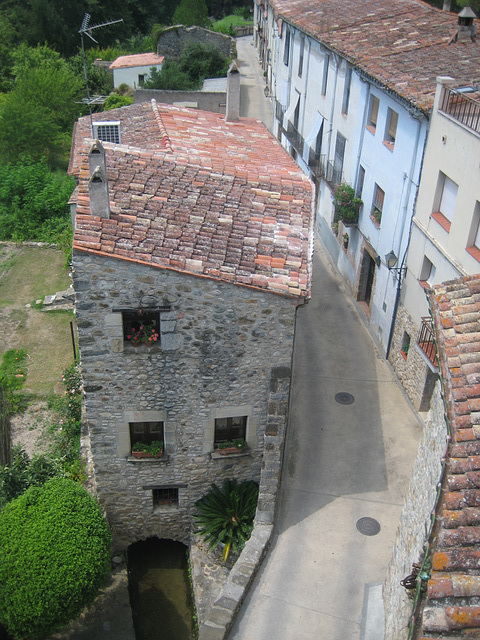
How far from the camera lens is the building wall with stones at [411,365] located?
18.2m

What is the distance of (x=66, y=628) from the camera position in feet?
52.2

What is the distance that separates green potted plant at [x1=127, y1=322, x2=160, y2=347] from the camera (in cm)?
1401

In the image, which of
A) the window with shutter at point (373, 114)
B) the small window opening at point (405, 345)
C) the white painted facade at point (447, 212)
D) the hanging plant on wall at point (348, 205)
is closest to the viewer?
the white painted facade at point (447, 212)

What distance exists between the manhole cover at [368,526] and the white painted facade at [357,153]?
774 centimetres

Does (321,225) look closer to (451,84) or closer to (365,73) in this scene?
(365,73)

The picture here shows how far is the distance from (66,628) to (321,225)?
20436 mm

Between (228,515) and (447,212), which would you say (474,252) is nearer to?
(447,212)

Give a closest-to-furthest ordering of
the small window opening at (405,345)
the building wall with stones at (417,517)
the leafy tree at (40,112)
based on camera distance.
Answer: the building wall with stones at (417,517), the small window opening at (405,345), the leafy tree at (40,112)

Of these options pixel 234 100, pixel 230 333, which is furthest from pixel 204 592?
pixel 234 100

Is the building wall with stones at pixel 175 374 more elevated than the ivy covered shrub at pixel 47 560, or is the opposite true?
the building wall with stones at pixel 175 374

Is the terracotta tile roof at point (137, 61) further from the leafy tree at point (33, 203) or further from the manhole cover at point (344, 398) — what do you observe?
the manhole cover at point (344, 398)

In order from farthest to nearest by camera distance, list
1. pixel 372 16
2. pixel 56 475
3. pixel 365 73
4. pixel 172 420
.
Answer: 1. pixel 372 16
2. pixel 365 73
3. pixel 56 475
4. pixel 172 420

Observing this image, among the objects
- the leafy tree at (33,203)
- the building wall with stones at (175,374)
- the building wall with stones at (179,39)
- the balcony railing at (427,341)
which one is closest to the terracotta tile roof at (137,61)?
the building wall with stones at (179,39)

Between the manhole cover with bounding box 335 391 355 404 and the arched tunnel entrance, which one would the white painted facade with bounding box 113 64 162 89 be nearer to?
the manhole cover with bounding box 335 391 355 404
